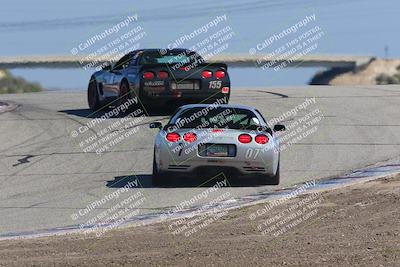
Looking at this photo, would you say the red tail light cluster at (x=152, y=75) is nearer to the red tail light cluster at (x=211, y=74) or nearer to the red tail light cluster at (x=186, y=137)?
the red tail light cluster at (x=211, y=74)

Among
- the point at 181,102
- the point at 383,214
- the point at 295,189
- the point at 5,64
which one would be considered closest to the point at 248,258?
the point at 383,214

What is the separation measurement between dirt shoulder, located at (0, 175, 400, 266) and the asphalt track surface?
165 cm

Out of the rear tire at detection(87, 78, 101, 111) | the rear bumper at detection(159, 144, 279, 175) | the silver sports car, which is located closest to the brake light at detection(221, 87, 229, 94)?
the rear tire at detection(87, 78, 101, 111)

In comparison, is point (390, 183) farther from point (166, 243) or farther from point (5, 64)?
point (5, 64)

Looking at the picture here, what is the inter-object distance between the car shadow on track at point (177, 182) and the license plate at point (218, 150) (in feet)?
1.58

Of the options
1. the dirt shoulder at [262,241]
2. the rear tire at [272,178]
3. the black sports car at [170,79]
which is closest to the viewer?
the dirt shoulder at [262,241]

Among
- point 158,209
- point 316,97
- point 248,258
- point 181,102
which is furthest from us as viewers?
point 316,97

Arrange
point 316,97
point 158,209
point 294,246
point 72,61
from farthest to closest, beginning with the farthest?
point 72,61
point 316,97
point 158,209
point 294,246

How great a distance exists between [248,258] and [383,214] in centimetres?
241

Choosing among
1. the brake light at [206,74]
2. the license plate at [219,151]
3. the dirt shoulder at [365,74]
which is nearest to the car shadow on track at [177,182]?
the license plate at [219,151]

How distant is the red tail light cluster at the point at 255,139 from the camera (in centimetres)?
1422

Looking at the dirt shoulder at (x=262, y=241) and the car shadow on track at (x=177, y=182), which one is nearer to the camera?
the dirt shoulder at (x=262, y=241)

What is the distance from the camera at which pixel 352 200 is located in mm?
11516

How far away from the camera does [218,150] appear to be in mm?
14164
